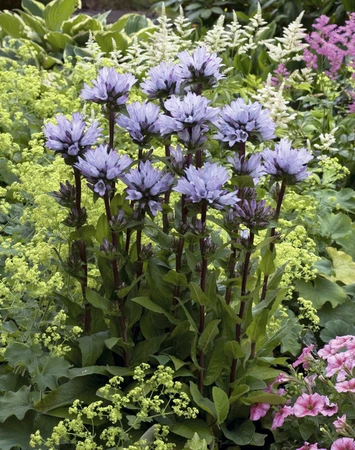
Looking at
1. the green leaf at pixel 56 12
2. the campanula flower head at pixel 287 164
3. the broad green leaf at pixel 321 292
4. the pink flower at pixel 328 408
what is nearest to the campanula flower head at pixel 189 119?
the campanula flower head at pixel 287 164

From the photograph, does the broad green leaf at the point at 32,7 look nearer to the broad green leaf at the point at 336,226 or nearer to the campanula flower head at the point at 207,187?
the broad green leaf at the point at 336,226

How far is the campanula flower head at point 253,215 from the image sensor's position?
1.95m

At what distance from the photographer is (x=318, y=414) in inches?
88.7

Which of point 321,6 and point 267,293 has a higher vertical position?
point 267,293

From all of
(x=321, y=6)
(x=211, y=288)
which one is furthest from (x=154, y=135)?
(x=321, y=6)

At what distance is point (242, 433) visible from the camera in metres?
2.33

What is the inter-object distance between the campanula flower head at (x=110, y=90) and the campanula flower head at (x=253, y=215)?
1.58 ft

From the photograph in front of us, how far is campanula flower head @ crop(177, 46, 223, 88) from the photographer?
6.61 ft

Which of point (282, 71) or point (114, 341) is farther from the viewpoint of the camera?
point (282, 71)

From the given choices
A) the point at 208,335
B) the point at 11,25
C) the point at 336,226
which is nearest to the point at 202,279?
the point at 208,335

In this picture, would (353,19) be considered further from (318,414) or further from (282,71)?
(318,414)

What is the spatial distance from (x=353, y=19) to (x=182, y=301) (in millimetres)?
3103

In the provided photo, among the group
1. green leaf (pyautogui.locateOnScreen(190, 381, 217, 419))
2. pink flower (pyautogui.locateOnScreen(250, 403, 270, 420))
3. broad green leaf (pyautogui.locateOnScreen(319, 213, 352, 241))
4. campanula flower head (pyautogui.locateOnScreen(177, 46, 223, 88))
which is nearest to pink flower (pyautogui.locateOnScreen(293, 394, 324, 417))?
pink flower (pyautogui.locateOnScreen(250, 403, 270, 420))

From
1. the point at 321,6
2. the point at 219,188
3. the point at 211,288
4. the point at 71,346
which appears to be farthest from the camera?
the point at 321,6
